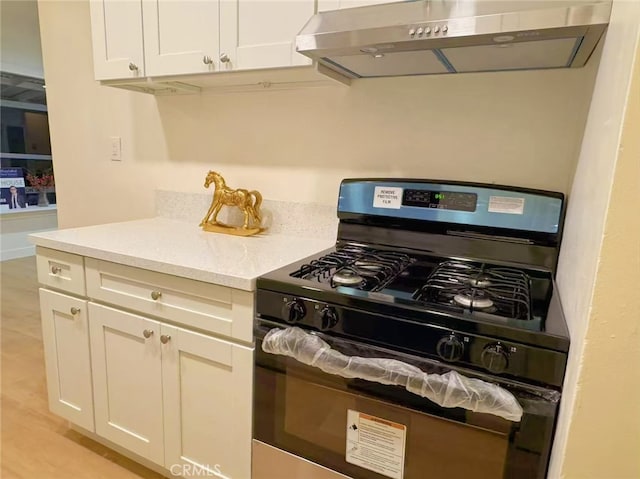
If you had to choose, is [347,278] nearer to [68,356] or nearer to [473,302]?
[473,302]

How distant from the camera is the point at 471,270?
51.1 inches

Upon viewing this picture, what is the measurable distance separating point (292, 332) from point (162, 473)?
97 centimetres

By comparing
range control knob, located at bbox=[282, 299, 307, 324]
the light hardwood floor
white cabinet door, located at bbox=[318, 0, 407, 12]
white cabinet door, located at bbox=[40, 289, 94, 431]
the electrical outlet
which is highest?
white cabinet door, located at bbox=[318, 0, 407, 12]

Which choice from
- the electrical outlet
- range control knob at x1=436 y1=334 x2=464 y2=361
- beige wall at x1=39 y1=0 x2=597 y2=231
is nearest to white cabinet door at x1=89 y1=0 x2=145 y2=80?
beige wall at x1=39 y1=0 x2=597 y2=231

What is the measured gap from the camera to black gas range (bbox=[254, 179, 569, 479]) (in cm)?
89

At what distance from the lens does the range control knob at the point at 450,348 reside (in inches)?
36.0

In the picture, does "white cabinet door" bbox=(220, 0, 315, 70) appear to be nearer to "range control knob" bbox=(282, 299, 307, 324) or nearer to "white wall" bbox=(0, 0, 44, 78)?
"range control knob" bbox=(282, 299, 307, 324)

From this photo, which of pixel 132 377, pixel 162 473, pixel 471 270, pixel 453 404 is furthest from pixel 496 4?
pixel 162 473

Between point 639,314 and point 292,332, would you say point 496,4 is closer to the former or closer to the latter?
point 639,314

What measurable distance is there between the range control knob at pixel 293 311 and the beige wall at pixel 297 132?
0.68 meters

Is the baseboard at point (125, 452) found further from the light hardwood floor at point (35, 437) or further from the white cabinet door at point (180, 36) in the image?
the white cabinet door at point (180, 36)

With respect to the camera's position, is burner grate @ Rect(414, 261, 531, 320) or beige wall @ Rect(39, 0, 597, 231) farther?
beige wall @ Rect(39, 0, 597, 231)

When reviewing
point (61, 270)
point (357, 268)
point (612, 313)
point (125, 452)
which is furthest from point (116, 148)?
point (612, 313)

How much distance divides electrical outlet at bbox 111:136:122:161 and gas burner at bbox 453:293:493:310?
190cm
